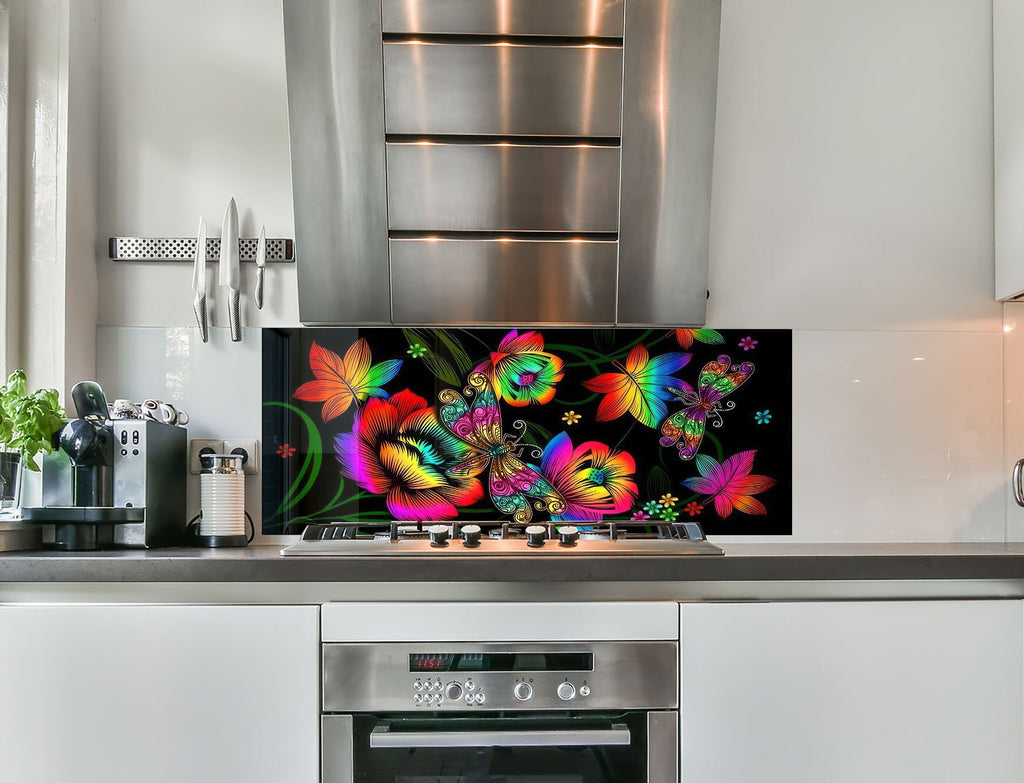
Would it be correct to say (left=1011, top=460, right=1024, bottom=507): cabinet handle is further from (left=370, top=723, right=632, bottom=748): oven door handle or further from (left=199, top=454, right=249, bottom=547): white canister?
(left=199, top=454, right=249, bottom=547): white canister

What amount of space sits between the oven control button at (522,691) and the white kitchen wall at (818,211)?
0.91 m

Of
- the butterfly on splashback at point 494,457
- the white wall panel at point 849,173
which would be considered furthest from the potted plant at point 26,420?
the white wall panel at point 849,173

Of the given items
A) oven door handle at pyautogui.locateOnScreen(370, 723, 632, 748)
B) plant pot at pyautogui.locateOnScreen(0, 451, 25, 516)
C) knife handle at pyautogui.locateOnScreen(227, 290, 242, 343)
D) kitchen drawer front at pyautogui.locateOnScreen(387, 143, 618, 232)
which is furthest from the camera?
knife handle at pyautogui.locateOnScreen(227, 290, 242, 343)

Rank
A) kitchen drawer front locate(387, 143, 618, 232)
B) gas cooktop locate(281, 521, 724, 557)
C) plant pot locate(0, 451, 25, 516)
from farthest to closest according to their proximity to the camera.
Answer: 1. kitchen drawer front locate(387, 143, 618, 232)
2. plant pot locate(0, 451, 25, 516)
3. gas cooktop locate(281, 521, 724, 557)

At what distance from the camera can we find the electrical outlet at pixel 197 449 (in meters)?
2.05

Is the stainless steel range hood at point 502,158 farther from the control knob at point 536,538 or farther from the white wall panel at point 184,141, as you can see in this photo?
the control knob at point 536,538

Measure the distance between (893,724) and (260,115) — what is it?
1.96 metres

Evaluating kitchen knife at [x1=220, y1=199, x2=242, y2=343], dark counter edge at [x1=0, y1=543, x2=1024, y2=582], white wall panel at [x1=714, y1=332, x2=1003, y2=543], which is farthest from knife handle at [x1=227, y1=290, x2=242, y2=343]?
white wall panel at [x1=714, y1=332, x2=1003, y2=543]

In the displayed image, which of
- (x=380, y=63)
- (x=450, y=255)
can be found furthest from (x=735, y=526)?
(x=380, y=63)

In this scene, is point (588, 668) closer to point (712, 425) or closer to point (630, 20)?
point (712, 425)

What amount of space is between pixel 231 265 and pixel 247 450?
1.50 ft

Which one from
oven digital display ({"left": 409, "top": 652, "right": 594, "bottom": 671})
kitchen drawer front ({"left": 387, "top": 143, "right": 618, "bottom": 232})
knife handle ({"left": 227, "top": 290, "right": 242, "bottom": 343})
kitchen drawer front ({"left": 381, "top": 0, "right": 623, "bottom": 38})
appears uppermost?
kitchen drawer front ({"left": 381, "top": 0, "right": 623, "bottom": 38})

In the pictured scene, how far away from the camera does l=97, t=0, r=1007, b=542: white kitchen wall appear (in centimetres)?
207

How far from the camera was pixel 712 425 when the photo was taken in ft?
6.85
